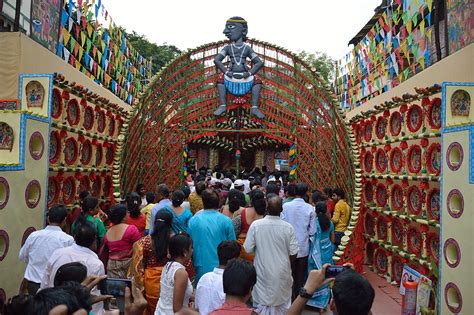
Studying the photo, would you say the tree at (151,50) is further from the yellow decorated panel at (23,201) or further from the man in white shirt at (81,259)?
the man in white shirt at (81,259)

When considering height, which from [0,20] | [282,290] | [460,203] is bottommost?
[282,290]

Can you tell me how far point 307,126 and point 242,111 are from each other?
1.87 m

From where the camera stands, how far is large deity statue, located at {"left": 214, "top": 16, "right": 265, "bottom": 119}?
10117mm

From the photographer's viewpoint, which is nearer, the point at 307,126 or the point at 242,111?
the point at 307,126

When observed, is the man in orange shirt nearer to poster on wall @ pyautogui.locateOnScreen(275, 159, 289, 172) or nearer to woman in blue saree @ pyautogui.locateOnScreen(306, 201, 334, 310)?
woman in blue saree @ pyautogui.locateOnScreen(306, 201, 334, 310)

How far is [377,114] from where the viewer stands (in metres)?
8.02

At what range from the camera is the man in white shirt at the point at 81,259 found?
3268 mm

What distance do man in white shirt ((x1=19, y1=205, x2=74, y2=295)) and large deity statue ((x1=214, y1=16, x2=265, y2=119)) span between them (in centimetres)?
645

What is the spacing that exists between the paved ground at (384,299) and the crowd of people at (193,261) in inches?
37.6

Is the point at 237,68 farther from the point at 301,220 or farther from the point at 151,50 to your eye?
the point at 151,50

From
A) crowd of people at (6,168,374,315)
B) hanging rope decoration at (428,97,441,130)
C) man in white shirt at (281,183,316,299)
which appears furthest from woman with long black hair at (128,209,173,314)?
hanging rope decoration at (428,97,441,130)

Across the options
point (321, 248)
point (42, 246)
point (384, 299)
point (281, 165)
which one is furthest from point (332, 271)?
point (281, 165)

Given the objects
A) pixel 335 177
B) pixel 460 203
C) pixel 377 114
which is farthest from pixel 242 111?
pixel 460 203

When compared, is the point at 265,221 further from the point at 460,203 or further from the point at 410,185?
the point at 410,185
